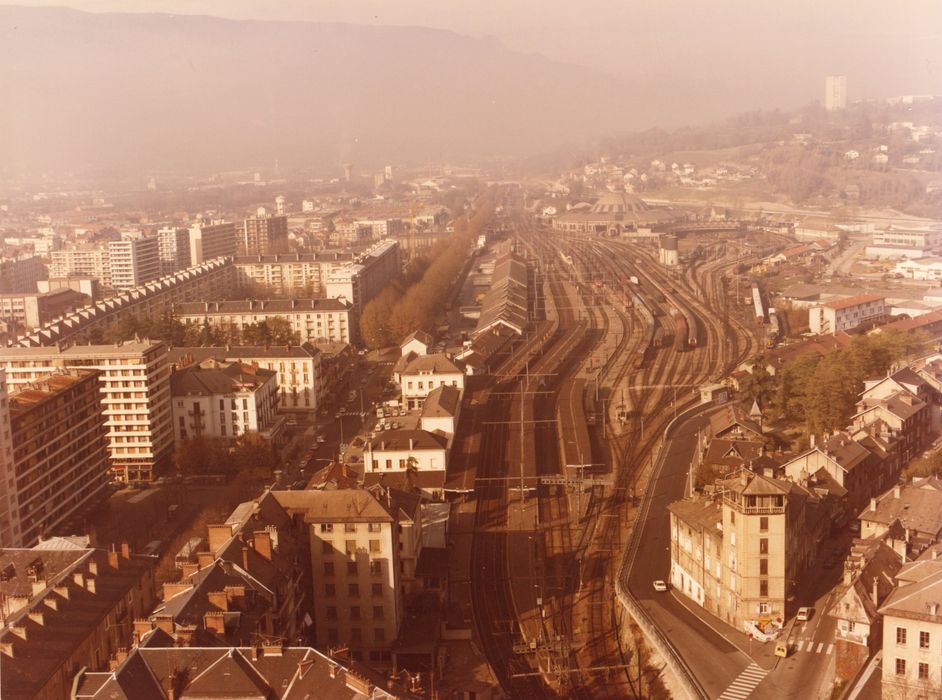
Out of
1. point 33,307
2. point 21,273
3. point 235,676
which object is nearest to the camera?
→ point 235,676

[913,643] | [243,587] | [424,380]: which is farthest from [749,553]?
[424,380]

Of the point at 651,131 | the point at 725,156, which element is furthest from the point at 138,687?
the point at 651,131

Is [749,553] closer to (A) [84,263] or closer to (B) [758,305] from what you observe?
(B) [758,305]

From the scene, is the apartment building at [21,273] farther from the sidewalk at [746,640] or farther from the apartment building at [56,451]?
the sidewalk at [746,640]

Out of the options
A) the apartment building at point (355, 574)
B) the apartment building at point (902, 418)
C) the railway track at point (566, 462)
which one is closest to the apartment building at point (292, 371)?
the railway track at point (566, 462)

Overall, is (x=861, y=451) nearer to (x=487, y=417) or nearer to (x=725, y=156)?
(x=487, y=417)

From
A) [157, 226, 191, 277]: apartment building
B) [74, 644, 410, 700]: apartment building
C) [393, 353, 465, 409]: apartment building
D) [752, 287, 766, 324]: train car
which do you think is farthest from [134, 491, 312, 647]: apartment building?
[157, 226, 191, 277]: apartment building

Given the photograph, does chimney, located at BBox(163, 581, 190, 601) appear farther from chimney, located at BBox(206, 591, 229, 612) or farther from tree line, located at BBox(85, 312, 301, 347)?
tree line, located at BBox(85, 312, 301, 347)
